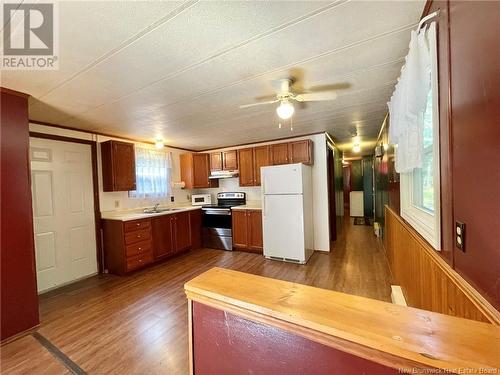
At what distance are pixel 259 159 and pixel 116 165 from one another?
8.39ft

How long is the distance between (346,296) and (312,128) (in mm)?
3407

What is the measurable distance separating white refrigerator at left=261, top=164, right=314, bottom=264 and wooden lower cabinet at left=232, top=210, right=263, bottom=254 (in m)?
0.30

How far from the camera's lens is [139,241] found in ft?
11.3

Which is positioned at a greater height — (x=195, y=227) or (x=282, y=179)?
(x=282, y=179)

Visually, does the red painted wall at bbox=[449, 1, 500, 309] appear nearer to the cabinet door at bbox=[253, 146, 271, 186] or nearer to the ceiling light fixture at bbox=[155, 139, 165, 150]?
the cabinet door at bbox=[253, 146, 271, 186]

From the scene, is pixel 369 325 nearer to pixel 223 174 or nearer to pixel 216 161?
pixel 223 174

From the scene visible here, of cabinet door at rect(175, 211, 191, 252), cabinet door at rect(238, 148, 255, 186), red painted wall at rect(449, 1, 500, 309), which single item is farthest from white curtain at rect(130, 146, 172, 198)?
red painted wall at rect(449, 1, 500, 309)

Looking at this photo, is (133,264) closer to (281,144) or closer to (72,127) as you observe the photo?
(72,127)

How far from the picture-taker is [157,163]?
4.44m

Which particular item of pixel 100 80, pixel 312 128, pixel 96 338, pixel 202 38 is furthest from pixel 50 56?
pixel 312 128

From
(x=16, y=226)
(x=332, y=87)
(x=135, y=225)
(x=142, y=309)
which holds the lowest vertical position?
(x=142, y=309)

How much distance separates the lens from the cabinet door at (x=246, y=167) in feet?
14.8

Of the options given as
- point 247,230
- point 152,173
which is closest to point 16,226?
point 152,173

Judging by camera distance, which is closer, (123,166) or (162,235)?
(123,166)
